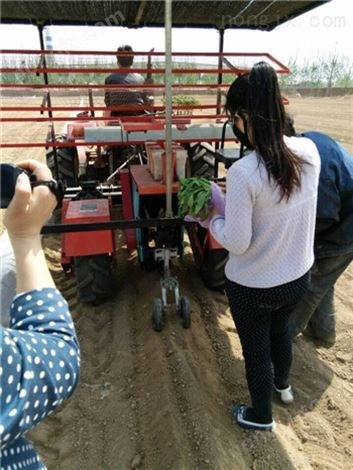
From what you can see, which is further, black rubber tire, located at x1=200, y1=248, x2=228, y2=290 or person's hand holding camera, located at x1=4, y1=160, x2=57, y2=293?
black rubber tire, located at x1=200, y1=248, x2=228, y2=290

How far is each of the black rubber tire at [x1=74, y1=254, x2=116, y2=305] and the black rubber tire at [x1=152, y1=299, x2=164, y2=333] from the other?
1.79 ft

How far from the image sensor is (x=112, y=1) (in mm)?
4484

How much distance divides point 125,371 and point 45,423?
0.60 m

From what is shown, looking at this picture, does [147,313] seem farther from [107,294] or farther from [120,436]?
[120,436]

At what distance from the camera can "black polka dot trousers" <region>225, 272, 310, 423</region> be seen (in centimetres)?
210

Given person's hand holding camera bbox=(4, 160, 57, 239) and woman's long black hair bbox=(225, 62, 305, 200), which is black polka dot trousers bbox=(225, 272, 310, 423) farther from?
person's hand holding camera bbox=(4, 160, 57, 239)

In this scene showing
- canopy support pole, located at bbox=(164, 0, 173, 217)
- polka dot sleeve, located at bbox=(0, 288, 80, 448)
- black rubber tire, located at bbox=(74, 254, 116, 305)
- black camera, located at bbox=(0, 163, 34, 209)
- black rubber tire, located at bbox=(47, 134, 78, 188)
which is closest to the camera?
polka dot sleeve, located at bbox=(0, 288, 80, 448)

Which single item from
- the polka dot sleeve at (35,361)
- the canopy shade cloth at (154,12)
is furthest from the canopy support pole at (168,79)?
the canopy shade cloth at (154,12)

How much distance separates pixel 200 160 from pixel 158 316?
2.27 meters

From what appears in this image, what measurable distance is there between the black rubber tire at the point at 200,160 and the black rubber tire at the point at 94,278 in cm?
179

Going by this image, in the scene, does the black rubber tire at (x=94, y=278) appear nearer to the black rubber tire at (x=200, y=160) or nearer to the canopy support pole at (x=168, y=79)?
the canopy support pole at (x=168, y=79)

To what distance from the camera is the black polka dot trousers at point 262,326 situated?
82.5 inches

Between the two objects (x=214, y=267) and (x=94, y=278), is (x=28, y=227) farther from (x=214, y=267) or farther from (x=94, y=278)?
(x=214, y=267)

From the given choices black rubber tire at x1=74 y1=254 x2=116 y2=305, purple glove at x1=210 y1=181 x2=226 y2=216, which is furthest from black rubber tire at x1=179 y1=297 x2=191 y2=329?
purple glove at x1=210 y1=181 x2=226 y2=216
